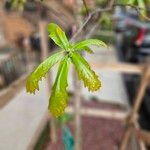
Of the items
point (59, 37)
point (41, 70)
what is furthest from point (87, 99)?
point (41, 70)

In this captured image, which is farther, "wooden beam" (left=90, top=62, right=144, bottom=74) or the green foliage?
"wooden beam" (left=90, top=62, right=144, bottom=74)

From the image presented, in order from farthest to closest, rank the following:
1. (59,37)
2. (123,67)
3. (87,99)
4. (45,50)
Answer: (87,99)
(123,67)
(45,50)
(59,37)

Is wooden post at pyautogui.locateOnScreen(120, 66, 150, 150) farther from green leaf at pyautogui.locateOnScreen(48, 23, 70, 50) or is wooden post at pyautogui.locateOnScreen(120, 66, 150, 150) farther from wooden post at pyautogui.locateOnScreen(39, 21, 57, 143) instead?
green leaf at pyautogui.locateOnScreen(48, 23, 70, 50)

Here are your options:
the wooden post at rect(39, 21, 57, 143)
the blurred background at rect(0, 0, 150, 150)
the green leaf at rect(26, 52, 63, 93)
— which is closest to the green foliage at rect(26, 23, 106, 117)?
the green leaf at rect(26, 52, 63, 93)

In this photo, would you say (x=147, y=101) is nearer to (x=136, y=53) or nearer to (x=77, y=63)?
(x=136, y=53)

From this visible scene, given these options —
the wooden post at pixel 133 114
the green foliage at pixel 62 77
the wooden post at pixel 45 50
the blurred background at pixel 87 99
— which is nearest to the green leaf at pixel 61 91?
the green foliage at pixel 62 77

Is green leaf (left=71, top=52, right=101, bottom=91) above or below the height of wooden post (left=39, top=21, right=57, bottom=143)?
above

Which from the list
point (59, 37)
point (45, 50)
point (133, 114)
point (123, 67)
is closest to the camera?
point (59, 37)

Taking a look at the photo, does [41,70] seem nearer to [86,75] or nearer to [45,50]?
[86,75]

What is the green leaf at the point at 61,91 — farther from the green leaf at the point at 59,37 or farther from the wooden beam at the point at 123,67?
the wooden beam at the point at 123,67
